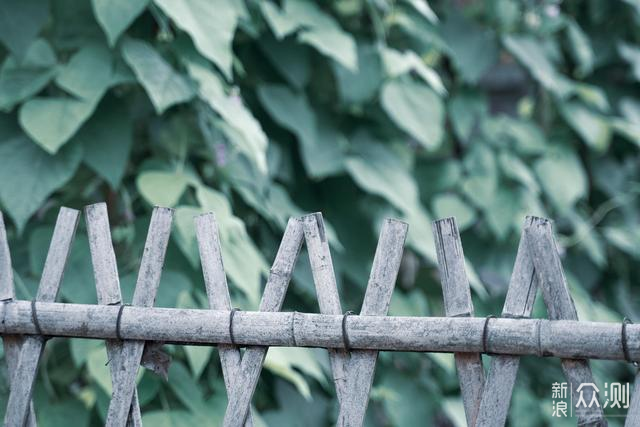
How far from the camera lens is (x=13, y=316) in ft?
3.28

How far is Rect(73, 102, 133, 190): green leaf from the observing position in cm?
139

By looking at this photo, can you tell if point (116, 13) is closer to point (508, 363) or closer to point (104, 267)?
point (104, 267)

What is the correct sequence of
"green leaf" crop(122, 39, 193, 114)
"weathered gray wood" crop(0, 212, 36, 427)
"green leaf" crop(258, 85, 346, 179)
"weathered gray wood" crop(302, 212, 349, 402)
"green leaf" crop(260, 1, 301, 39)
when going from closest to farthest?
1. "weathered gray wood" crop(302, 212, 349, 402)
2. "weathered gray wood" crop(0, 212, 36, 427)
3. "green leaf" crop(122, 39, 193, 114)
4. "green leaf" crop(260, 1, 301, 39)
5. "green leaf" crop(258, 85, 346, 179)

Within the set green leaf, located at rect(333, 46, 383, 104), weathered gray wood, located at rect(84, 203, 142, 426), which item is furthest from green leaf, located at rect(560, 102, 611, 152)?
weathered gray wood, located at rect(84, 203, 142, 426)

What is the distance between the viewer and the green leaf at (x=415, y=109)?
1872 mm

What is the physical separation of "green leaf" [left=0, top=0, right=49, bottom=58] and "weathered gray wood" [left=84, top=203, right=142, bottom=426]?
1.67 ft

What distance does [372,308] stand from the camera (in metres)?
0.91

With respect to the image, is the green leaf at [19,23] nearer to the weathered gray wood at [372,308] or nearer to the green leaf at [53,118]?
the green leaf at [53,118]

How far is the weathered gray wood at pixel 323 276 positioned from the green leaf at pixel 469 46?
1353 mm

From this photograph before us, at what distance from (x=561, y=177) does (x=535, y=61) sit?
0.32 metres

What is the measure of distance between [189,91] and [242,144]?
14 centimetres

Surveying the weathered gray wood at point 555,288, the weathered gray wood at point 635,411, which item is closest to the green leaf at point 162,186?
the weathered gray wood at point 555,288

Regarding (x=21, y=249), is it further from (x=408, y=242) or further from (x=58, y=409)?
(x=408, y=242)

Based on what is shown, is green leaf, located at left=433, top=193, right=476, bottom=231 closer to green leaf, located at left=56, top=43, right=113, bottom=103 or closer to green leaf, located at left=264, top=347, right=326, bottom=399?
green leaf, located at left=264, top=347, right=326, bottom=399
